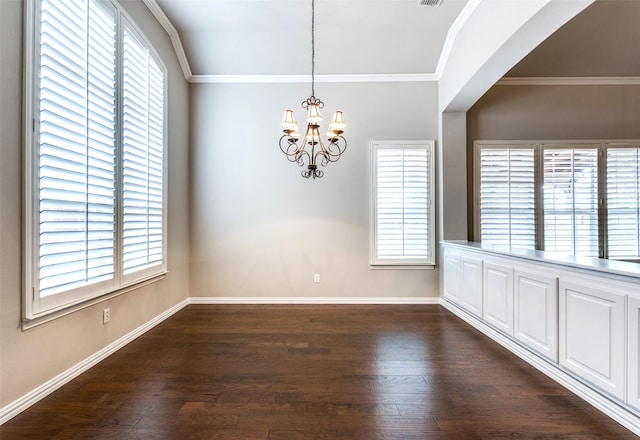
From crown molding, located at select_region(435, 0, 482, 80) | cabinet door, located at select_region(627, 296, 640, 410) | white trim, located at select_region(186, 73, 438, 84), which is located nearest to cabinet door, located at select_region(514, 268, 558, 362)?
cabinet door, located at select_region(627, 296, 640, 410)

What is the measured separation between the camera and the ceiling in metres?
3.30

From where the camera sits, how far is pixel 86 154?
89.8 inches

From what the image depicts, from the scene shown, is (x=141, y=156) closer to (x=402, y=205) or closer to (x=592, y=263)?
(x=402, y=205)

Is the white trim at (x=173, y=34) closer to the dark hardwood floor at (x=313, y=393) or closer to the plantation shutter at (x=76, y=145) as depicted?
the plantation shutter at (x=76, y=145)

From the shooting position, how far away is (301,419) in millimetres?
1802

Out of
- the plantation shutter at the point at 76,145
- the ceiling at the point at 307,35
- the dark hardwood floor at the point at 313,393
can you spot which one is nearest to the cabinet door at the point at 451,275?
the dark hardwood floor at the point at 313,393

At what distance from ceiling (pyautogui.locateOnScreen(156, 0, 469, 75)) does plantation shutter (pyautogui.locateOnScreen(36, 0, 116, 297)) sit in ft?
4.26

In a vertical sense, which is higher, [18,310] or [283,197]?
[283,197]

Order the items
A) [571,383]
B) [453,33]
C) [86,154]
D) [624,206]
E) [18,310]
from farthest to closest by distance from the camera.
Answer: [624,206] → [453,33] → [86,154] → [571,383] → [18,310]

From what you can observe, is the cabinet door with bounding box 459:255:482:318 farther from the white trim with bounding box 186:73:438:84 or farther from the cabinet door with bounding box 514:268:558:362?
the white trim with bounding box 186:73:438:84

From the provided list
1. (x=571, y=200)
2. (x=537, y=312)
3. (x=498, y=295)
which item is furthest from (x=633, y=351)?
(x=571, y=200)

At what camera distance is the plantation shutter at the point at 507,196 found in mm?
4078

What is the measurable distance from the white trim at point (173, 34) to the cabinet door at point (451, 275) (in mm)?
4399

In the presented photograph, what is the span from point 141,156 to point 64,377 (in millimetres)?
2068
